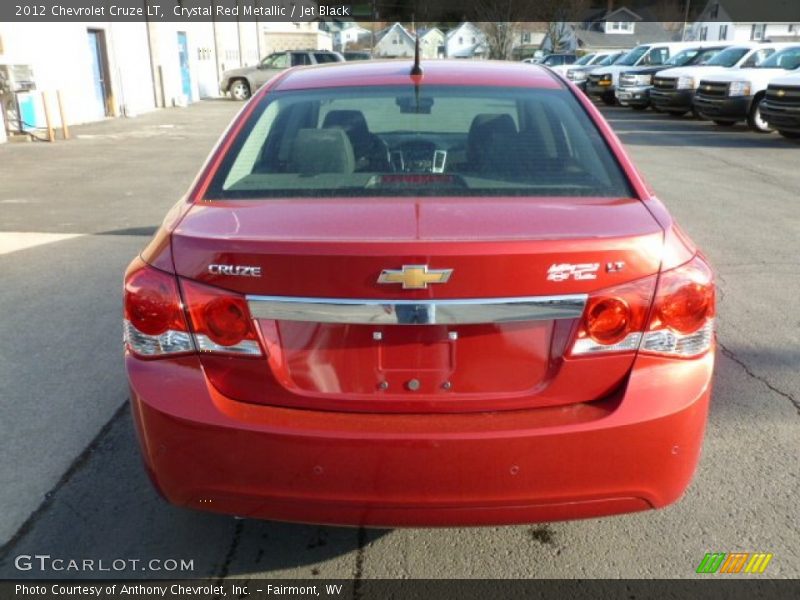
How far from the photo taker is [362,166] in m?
2.73

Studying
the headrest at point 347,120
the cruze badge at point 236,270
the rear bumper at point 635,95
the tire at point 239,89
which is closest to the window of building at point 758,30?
the rear bumper at point 635,95

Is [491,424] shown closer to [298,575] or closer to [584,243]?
[584,243]

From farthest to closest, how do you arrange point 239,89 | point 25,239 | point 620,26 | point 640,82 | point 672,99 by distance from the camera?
1. point 620,26
2. point 239,89
3. point 640,82
4. point 672,99
5. point 25,239

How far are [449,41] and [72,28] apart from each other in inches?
2935

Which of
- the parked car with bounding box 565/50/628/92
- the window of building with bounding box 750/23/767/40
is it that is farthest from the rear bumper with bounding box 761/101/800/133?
the window of building with bounding box 750/23/767/40

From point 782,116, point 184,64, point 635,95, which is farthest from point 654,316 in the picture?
point 184,64

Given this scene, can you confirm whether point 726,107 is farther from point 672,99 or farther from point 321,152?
point 321,152

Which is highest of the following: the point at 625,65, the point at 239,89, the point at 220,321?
the point at 220,321

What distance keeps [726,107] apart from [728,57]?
3156mm

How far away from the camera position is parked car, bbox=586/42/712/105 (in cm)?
2440

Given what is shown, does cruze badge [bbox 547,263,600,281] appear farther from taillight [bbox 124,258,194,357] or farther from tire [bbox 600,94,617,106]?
tire [bbox 600,94,617,106]

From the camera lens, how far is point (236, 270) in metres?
2.05

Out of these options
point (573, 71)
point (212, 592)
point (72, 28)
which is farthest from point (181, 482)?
point (573, 71)

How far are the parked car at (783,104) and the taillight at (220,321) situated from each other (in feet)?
48.1
